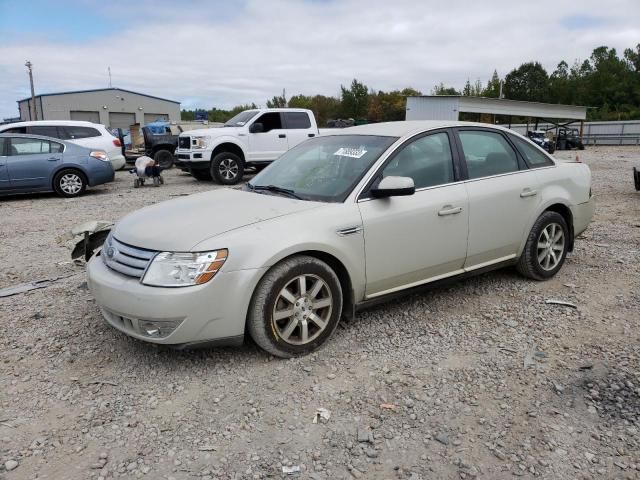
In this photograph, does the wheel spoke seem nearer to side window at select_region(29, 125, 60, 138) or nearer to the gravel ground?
the gravel ground

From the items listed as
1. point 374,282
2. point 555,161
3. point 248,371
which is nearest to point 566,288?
point 555,161

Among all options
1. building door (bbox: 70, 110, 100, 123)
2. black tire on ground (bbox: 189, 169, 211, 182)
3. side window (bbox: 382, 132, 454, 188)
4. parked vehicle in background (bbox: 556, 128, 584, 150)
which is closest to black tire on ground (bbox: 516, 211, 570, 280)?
side window (bbox: 382, 132, 454, 188)

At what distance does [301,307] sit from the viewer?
3428 millimetres

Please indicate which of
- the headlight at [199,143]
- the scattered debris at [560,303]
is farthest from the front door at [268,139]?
the scattered debris at [560,303]

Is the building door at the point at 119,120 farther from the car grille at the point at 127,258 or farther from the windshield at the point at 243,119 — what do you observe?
the car grille at the point at 127,258

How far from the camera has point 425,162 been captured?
411cm

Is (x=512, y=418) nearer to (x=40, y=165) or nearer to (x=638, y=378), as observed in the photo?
(x=638, y=378)

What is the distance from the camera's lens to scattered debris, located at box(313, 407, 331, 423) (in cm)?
285

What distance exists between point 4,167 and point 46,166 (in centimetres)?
80

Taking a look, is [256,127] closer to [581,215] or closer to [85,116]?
[581,215]

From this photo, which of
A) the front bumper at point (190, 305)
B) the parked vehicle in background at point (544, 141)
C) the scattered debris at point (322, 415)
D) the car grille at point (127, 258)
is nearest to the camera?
the scattered debris at point (322, 415)

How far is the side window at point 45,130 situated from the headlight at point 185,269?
1170 centimetres

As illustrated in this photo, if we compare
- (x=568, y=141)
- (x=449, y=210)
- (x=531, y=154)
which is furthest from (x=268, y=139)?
(x=568, y=141)

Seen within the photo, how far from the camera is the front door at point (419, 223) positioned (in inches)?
146
